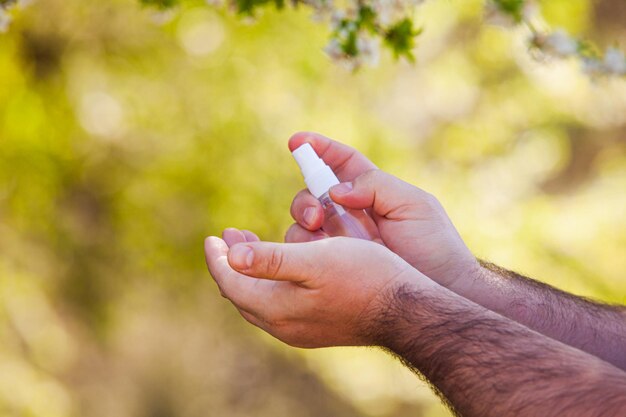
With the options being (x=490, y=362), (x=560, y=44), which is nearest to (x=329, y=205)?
(x=490, y=362)

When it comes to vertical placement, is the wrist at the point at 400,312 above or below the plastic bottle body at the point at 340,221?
below

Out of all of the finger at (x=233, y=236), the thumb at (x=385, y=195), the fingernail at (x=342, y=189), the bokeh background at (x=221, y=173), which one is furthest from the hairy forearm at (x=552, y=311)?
the bokeh background at (x=221, y=173)

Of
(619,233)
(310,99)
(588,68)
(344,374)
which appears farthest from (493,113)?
(588,68)

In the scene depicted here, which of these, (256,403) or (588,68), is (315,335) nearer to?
(588,68)

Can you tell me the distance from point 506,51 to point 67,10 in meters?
2.05

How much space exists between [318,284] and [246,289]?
0.49 feet

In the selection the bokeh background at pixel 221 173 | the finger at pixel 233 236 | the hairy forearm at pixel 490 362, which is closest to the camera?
the hairy forearm at pixel 490 362

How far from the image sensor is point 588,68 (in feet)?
5.57

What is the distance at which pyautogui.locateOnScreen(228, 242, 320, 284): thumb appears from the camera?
89 centimetres

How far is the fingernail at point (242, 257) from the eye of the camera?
35.2 inches

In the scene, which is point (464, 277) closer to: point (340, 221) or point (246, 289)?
point (340, 221)

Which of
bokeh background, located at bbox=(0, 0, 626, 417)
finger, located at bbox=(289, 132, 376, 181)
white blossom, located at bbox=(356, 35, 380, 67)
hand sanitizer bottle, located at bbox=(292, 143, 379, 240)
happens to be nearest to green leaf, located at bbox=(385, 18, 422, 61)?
white blossom, located at bbox=(356, 35, 380, 67)

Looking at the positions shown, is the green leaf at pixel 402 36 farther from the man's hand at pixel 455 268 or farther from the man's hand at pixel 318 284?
the man's hand at pixel 318 284

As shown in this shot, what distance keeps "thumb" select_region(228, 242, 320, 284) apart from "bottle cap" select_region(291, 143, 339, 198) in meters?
0.20
